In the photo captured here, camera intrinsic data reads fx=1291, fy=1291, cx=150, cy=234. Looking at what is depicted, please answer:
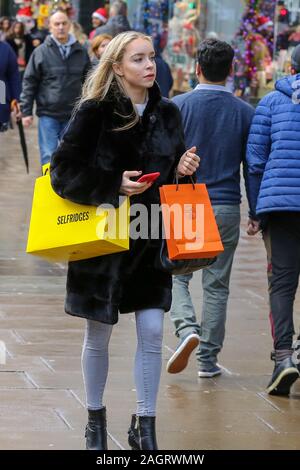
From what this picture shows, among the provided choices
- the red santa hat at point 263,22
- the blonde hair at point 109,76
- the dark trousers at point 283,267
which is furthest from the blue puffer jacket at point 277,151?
the red santa hat at point 263,22

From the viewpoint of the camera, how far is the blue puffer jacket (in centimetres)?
694

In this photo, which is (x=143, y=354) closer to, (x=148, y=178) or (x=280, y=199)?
(x=148, y=178)

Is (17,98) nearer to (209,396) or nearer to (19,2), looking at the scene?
(209,396)

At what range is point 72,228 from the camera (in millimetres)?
5617

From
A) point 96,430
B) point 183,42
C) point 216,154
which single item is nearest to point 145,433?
point 96,430

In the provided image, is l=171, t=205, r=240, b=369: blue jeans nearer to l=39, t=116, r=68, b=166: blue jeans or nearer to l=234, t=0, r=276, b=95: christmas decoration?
l=39, t=116, r=68, b=166: blue jeans

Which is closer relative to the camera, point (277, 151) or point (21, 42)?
point (277, 151)

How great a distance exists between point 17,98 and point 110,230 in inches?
303

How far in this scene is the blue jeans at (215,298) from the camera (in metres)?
7.29

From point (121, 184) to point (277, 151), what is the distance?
1682 mm

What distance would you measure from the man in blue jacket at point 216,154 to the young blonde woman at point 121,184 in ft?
4.99

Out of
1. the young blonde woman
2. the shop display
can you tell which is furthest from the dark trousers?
the shop display
